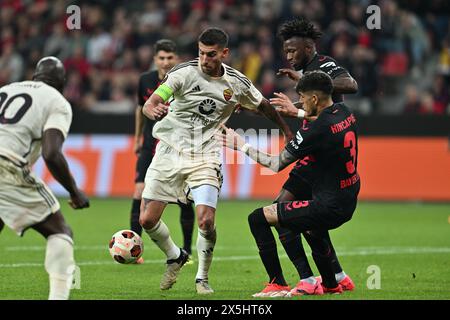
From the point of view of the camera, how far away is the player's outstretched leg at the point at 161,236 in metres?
8.83

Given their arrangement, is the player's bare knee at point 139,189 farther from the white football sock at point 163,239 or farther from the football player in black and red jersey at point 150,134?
the white football sock at point 163,239

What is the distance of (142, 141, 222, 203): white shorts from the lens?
8.78 meters

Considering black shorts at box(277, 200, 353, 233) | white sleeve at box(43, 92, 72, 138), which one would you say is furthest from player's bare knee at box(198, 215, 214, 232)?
white sleeve at box(43, 92, 72, 138)

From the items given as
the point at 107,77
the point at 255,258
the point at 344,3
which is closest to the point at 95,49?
the point at 107,77

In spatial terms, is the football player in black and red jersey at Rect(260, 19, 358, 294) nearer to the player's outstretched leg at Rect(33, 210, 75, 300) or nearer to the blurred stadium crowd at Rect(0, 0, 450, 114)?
the player's outstretched leg at Rect(33, 210, 75, 300)

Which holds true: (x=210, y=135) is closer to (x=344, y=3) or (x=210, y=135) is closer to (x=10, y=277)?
(x=10, y=277)

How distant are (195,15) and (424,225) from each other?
9051 millimetres

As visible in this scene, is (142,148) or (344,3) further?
(344,3)

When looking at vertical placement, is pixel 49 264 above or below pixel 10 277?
above

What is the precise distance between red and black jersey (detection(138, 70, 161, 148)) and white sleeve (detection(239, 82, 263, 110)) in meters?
2.41

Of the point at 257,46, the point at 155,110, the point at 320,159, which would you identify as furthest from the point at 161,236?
the point at 257,46

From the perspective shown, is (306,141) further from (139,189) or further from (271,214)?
(139,189)

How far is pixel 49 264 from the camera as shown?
675 cm

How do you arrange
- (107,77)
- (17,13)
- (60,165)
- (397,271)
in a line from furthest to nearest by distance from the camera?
(17,13)
(107,77)
(397,271)
(60,165)
